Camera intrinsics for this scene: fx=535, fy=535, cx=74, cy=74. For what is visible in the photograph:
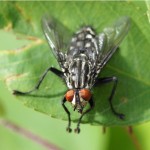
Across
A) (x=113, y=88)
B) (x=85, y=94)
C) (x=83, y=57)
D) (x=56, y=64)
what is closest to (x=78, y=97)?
(x=85, y=94)

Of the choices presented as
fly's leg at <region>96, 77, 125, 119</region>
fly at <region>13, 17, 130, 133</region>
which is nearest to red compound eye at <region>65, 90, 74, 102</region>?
fly at <region>13, 17, 130, 133</region>

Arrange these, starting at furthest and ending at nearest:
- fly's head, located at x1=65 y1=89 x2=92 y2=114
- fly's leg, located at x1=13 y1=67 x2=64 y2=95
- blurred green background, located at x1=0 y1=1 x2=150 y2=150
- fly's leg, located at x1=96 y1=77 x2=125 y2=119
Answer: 1. blurred green background, located at x1=0 y1=1 x2=150 y2=150
2. fly's head, located at x1=65 y1=89 x2=92 y2=114
3. fly's leg, located at x1=13 y1=67 x2=64 y2=95
4. fly's leg, located at x1=96 y1=77 x2=125 y2=119

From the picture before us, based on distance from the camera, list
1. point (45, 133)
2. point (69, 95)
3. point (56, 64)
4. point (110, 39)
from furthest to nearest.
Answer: point (45, 133) → point (110, 39) → point (56, 64) → point (69, 95)

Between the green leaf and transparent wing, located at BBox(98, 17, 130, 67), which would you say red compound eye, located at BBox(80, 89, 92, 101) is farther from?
transparent wing, located at BBox(98, 17, 130, 67)

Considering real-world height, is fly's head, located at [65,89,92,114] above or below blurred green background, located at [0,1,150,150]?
above

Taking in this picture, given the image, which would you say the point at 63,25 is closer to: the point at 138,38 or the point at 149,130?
the point at 138,38

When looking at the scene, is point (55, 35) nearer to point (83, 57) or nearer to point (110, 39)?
point (83, 57)
